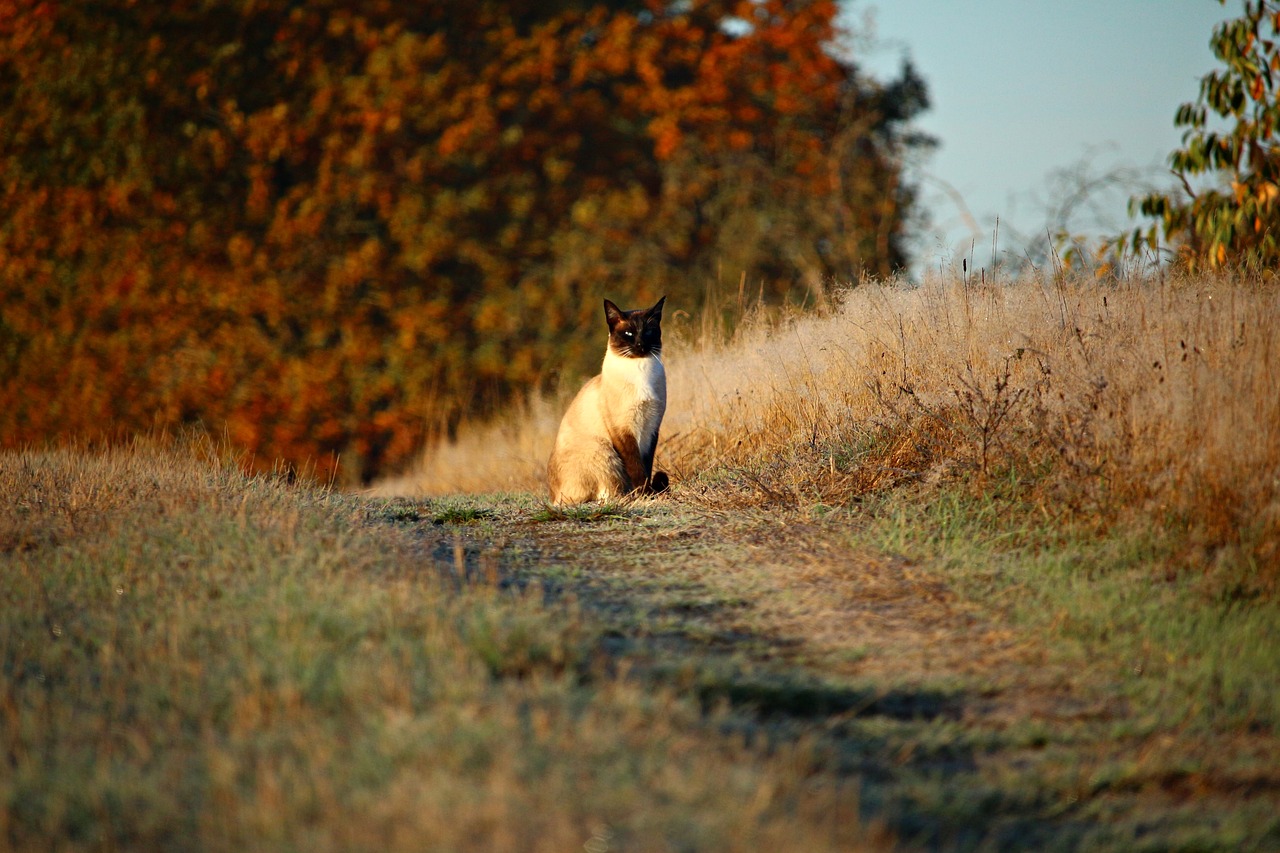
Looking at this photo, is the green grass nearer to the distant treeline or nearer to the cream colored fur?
the cream colored fur

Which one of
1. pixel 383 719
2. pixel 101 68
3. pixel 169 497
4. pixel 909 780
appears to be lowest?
pixel 909 780

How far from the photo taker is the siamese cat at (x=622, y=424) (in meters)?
6.34

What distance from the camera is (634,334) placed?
645cm

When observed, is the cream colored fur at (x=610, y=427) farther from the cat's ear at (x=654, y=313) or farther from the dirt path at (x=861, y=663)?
the dirt path at (x=861, y=663)

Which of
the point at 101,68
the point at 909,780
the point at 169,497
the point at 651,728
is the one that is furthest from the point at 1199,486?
the point at 101,68

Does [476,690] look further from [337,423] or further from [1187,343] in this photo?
[337,423]

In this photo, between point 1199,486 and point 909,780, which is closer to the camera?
point 909,780

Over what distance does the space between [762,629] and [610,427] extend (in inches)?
110

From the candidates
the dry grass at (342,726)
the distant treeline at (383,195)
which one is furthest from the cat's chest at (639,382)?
the distant treeline at (383,195)

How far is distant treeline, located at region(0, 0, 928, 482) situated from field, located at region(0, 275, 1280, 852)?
5.47 meters

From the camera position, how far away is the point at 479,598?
12.3 feet

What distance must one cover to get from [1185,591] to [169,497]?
4.47 meters

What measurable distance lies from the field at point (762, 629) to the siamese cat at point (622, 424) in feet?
1.00

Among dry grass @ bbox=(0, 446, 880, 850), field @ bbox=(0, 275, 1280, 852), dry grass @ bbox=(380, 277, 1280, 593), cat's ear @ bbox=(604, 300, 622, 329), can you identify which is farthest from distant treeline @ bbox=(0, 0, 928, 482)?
dry grass @ bbox=(0, 446, 880, 850)
